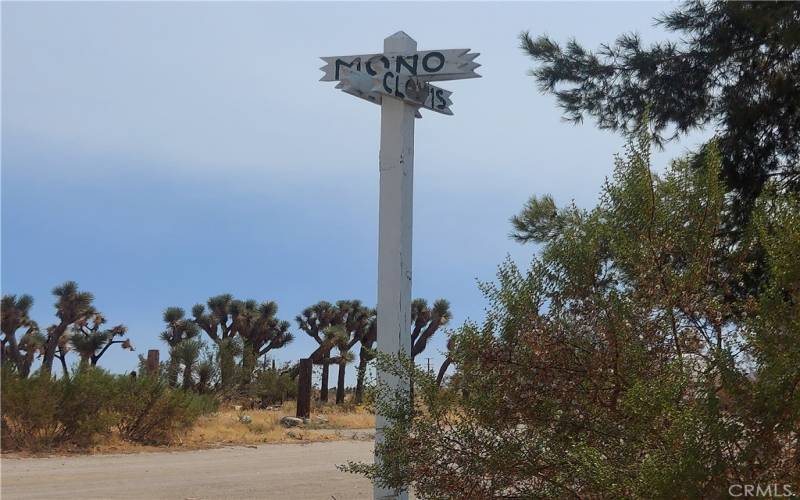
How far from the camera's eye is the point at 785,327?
2.71 m

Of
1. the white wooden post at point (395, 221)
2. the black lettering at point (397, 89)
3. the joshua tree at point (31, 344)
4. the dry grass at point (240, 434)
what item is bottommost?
the dry grass at point (240, 434)

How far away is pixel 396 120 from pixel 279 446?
470 inches

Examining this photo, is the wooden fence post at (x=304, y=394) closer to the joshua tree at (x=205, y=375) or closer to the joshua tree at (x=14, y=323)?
the joshua tree at (x=205, y=375)

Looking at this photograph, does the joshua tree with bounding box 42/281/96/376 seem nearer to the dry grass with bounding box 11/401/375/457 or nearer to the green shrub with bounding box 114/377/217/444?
the dry grass with bounding box 11/401/375/457

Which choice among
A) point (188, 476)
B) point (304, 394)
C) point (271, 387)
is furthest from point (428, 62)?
point (271, 387)

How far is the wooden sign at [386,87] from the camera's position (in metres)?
5.56

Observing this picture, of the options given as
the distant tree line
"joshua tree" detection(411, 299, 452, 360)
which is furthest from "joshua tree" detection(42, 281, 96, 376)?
"joshua tree" detection(411, 299, 452, 360)

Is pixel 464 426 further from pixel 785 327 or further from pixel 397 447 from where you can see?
pixel 785 327

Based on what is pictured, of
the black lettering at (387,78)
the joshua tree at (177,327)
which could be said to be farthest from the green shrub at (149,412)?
the joshua tree at (177,327)

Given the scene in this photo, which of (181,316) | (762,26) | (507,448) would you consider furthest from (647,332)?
(181,316)

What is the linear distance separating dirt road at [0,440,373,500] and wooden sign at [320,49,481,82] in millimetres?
4325

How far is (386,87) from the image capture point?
18.2ft

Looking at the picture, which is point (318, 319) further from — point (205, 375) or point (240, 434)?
point (240, 434)

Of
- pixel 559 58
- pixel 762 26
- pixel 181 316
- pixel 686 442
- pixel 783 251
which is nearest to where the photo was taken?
pixel 686 442
